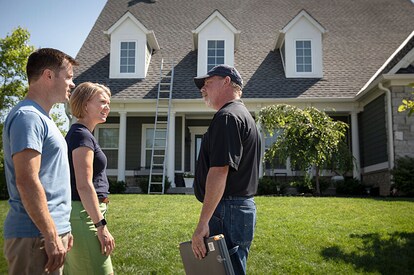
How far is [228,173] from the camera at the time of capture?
8.89 feet

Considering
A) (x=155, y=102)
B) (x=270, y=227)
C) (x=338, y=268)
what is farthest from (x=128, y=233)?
(x=155, y=102)

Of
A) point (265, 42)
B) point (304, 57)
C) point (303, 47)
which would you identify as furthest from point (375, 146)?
point (265, 42)

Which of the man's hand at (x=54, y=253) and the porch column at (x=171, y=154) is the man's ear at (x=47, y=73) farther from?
the porch column at (x=171, y=154)

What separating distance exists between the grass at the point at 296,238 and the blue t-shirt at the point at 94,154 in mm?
2306

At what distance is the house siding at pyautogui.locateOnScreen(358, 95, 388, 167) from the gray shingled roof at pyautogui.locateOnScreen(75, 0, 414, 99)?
40.2 inches

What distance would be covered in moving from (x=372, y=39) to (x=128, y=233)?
1464cm

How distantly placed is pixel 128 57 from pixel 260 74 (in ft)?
16.1

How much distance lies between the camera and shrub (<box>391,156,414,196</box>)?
11.4m

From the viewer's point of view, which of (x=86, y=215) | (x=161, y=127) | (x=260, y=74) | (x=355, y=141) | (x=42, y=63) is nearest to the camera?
(x=42, y=63)

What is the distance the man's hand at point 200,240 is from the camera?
2.52 metres

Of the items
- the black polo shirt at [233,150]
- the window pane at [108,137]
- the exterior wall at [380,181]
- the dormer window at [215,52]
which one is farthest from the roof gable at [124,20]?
the black polo shirt at [233,150]

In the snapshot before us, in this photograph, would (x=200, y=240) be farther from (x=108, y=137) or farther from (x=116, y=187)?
(x=108, y=137)

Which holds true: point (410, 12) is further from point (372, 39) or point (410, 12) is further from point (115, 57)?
point (115, 57)

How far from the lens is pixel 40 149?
214 cm
